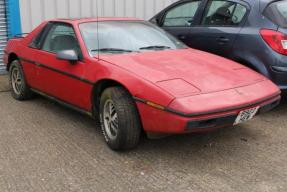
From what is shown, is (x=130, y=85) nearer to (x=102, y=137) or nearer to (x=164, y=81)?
(x=164, y=81)

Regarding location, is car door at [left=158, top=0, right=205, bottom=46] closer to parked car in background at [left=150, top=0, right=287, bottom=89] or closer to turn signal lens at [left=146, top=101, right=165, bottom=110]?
parked car in background at [left=150, top=0, right=287, bottom=89]

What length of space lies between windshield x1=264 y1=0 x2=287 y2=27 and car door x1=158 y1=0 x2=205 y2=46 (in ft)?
4.13

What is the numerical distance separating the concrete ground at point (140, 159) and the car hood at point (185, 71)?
70 cm

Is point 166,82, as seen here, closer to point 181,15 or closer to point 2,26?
point 181,15

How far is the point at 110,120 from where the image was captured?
14.2 feet

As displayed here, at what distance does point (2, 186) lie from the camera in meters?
3.56

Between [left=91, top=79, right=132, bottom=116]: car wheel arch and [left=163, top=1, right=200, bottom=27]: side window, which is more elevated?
[left=163, top=1, right=200, bottom=27]: side window

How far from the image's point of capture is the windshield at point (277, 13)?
531 cm

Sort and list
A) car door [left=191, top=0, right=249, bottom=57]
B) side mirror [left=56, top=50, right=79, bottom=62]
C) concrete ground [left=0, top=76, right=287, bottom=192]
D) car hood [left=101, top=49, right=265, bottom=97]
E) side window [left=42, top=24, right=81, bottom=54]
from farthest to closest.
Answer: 1. car door [left=191, top=0, right=249, bottom=57]
2. side window [left=42, top=24, right=81, bottom=54]
3. side mirror [left=56, top=50, right=79, bottom=62]
4. car hood [left=101, top=49, right=265, bottom=97]
5. concrete ground [left=0, top=76, right=287, bottom=192]

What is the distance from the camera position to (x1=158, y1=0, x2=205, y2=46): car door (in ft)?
21.1

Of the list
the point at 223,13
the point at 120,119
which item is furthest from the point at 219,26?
the point at 120,119

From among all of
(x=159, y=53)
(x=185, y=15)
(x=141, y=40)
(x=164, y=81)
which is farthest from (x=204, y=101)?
(x=185, y=15)

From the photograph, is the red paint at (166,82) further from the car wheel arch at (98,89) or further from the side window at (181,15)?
the side window at (181,15)

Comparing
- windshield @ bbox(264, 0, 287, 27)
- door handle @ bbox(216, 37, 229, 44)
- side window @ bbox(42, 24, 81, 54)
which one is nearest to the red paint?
side window @ bbox(42, 24, 81, 54)
